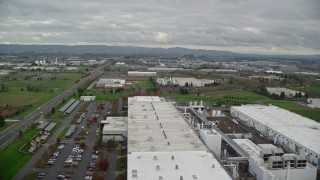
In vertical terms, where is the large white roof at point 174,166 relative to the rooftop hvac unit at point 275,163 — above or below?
above

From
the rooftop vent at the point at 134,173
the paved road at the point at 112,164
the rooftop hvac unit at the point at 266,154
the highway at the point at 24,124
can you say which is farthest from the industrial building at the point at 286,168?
the highway at the point at 24,124

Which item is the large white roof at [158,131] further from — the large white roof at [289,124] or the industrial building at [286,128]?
the large white roof at [289,124]

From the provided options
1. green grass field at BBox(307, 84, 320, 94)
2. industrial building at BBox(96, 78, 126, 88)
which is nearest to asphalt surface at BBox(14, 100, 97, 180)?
industrial building at BBox(96, 78, 126, 88)

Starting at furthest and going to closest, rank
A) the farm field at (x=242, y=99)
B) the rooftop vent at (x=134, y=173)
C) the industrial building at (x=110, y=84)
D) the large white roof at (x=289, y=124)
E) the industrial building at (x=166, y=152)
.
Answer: the industrial building at (x=110, y=84)
the farm field at (x=242, y=99)
the large white roof at (x=289, y=124)
the industrial building at (x=166, y=152)
the rooftop vent at (x=134, y=173)

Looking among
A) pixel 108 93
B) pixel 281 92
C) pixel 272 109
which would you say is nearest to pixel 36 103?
pixel 108 93

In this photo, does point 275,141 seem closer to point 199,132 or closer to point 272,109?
point 199,132

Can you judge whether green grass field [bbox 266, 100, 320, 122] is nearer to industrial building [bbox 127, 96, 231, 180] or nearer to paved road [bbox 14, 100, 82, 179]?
industrial building [bbox 127, 96, 231, 180]

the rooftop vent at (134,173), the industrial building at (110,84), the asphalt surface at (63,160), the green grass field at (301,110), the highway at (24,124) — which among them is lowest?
the asphalt surface at (63,160)
